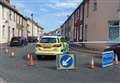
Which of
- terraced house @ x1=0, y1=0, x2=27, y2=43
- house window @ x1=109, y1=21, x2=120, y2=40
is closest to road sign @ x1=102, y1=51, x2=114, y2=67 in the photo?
house window @ x1=109, y1=21, x2=120, y2=40

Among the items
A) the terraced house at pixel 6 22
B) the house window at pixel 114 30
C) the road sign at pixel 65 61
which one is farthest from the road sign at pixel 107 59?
the terraced house at pixel 6 22

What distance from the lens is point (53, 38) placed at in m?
24.5

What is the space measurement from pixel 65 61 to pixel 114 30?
770 inches

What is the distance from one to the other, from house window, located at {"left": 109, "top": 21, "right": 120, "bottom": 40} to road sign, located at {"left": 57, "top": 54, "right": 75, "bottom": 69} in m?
19.0

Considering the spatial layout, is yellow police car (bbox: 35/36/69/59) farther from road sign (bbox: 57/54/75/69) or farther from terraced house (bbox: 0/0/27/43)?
terraced house (bbox: 0/0/27/43)

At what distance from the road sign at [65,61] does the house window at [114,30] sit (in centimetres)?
1895

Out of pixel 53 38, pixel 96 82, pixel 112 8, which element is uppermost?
pixel 112 8

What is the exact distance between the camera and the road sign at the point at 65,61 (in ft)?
58.2

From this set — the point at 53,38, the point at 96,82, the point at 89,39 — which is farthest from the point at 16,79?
the point at 89,39

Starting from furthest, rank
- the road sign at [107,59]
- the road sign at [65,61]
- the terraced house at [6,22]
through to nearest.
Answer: the terraced house at [6,22], the road sign at [107,59], the road sign at [65,61]

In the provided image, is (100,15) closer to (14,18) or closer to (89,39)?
(89,39)

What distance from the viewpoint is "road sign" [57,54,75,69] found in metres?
17.7

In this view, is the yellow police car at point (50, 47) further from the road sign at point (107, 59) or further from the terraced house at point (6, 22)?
the terraced house at point (6, 22)

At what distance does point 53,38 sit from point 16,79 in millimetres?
10201
